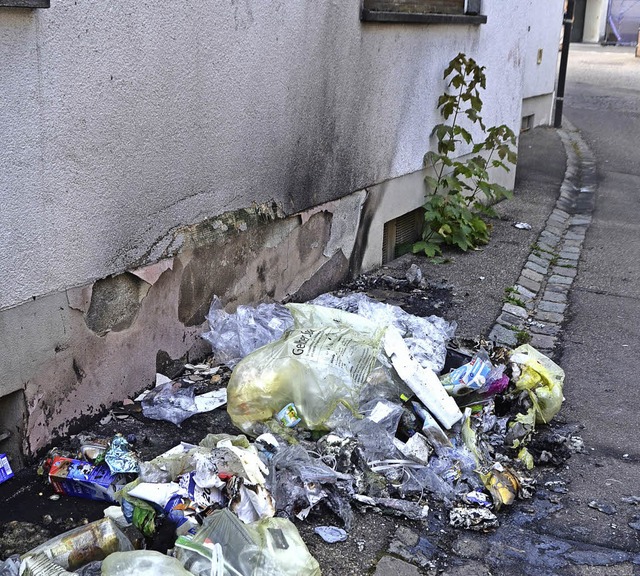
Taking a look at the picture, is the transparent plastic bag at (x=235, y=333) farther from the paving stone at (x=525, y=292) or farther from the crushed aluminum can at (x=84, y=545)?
the paving stone at (x=525, y=292)

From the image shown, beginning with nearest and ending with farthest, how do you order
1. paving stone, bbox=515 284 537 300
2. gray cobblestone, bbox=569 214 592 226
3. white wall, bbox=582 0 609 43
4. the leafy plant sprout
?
paving stone, bbox=515 284 537 300 < the leafy plant sprout < gray cobblestone, bbox=569 214 592 226 < white wall, bbox=582 0 609 43

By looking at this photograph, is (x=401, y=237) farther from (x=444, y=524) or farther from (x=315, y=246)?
(x=444, y=524)

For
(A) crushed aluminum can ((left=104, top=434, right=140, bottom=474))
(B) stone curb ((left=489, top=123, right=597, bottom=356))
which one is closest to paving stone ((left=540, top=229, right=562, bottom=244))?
(B) stone curb ((left=489, top=123, right=597, bottom=356))

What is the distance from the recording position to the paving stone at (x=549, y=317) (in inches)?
226

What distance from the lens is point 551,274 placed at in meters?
6.78

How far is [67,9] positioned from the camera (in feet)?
10.4

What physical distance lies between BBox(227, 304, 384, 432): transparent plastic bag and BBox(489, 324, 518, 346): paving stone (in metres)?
1.54

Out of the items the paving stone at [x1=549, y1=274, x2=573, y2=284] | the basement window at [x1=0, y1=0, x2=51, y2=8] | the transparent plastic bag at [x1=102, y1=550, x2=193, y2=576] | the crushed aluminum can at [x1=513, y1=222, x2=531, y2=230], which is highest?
the basement window at [x1=0, y1=0, x2=51, y2=8]

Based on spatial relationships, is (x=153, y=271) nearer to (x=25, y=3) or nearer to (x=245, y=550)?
(x=25, y=3)

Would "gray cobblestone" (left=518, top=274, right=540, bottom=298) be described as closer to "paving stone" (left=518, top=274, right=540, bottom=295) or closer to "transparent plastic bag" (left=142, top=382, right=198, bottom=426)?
"paving stone" (left=518, top=274, right=540, bottom=295)

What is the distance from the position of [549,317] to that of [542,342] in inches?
20.6

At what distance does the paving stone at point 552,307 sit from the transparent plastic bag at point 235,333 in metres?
2.27

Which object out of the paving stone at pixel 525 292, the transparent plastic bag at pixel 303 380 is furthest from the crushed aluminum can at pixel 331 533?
the paving stone at pixel 525 292

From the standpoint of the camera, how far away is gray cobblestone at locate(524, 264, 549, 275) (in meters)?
6.72
